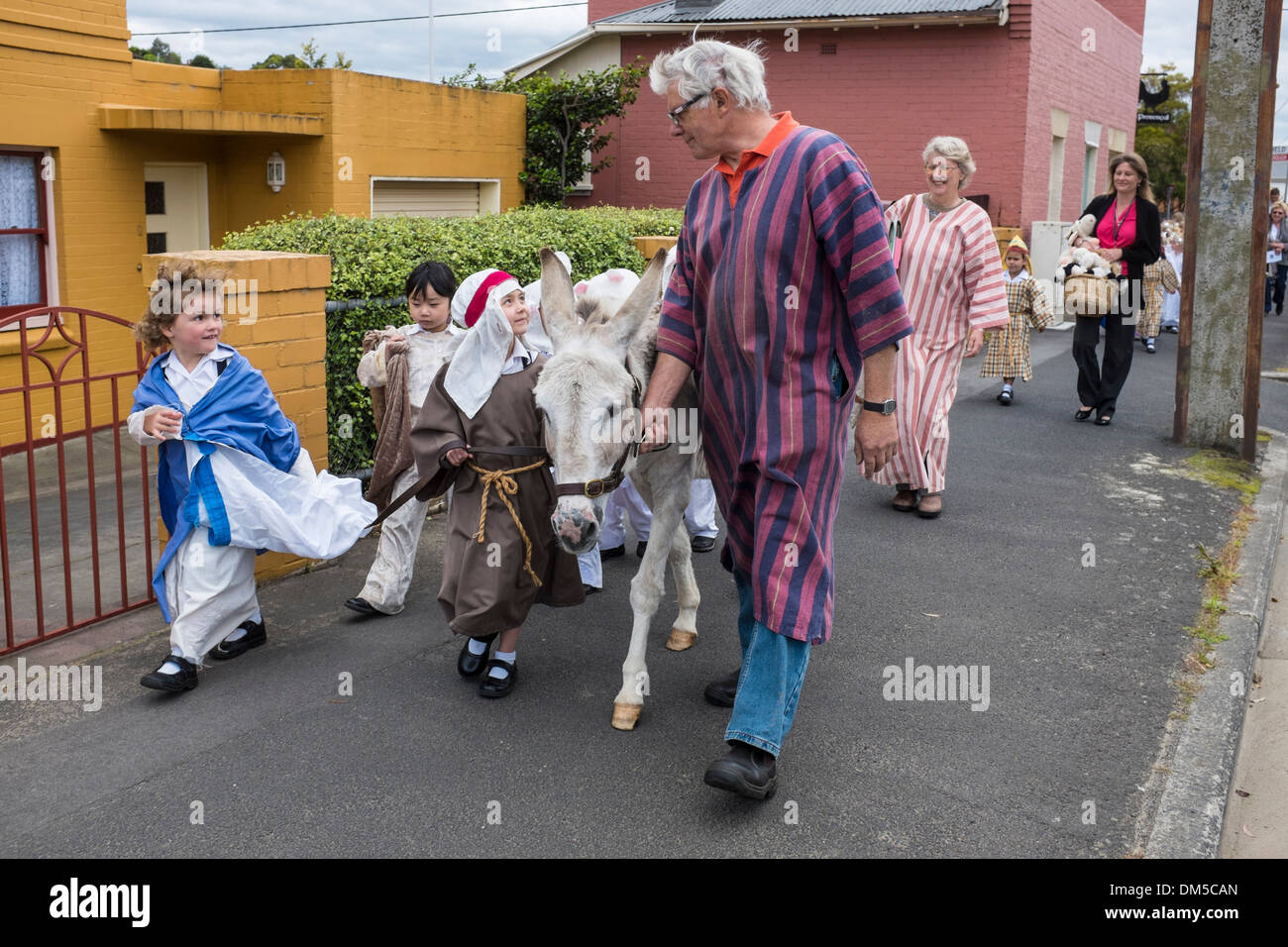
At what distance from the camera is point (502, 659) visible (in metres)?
4.71

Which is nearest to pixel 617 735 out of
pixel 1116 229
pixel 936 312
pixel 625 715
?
pixel 625 715

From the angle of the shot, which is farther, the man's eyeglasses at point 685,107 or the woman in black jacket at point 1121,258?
the woman in black jacket at point 1121,258

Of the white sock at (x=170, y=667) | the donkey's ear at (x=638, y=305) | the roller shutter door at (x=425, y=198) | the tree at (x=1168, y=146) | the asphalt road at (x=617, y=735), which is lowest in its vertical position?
the asphalt road at (x=617, y=735)

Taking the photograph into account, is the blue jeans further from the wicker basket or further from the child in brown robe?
the wicker basket

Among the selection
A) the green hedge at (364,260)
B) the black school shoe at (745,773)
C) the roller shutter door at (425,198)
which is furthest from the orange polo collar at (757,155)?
the roller shutter door at (425,198)

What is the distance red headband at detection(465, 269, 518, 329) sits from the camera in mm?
4754

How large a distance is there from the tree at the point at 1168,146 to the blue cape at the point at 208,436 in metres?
Answer: 32.7

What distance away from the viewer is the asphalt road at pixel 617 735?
3.66 m

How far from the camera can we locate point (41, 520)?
7.59m

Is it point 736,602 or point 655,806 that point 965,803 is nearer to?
point 655,806

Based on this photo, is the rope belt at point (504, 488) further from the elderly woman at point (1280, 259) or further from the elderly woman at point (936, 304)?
the elderly woman at point (1280, 259)

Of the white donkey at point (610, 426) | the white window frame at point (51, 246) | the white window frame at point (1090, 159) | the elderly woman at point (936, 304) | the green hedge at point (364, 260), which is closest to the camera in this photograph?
the white donkey at point (610, 426)

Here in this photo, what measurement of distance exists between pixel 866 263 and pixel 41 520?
6.01 metres

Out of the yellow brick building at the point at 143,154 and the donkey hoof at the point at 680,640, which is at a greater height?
the yellow brick building at the point at 143,154
